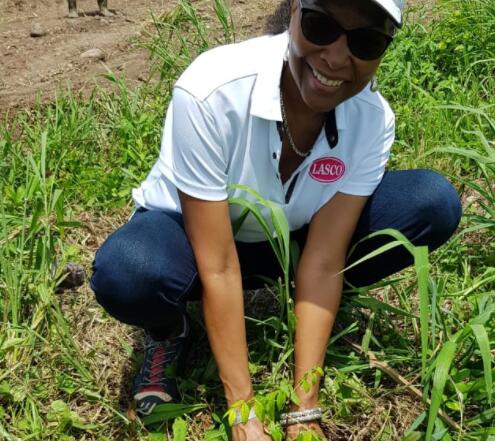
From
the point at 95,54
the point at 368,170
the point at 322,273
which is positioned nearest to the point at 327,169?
the point at 368,170

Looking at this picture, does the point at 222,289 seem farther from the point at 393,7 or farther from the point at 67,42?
the point at 67,42

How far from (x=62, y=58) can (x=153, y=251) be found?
230 cm

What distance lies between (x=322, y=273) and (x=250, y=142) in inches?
14.6

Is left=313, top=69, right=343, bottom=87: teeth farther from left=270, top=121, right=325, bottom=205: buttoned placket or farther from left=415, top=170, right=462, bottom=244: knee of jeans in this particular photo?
left=415, top=170, right=462, bottom=244: knee of jeans

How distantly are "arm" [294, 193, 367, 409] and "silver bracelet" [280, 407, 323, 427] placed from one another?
0.10 metres

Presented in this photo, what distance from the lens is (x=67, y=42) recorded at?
4184mm

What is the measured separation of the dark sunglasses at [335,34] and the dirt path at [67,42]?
185cm

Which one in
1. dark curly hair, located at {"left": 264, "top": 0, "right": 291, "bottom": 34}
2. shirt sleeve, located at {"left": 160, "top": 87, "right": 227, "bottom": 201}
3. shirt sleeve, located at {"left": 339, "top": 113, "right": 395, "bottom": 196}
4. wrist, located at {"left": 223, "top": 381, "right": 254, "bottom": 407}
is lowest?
wrist, located at {"left": 223, "top": 381, "right": 254, "bottom": 407}

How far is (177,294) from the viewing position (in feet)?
6.50

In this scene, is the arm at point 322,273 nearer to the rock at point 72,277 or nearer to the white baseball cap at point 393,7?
Answer: the white baseball cap at point 393,7

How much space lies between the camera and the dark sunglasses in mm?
1664

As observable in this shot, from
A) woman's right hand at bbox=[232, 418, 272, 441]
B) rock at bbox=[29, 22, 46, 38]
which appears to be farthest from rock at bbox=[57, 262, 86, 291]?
rock at bbox=[29, 22, 46, 38]

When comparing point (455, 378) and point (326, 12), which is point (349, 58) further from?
point (455, 378)

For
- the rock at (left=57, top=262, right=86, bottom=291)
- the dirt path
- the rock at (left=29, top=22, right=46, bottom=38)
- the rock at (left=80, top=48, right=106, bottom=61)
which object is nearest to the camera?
the rock at (left=57, top=262, right=86, bottom=291)
